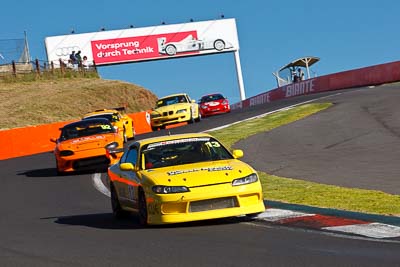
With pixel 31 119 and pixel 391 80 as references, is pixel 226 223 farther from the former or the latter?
pixel 31 119

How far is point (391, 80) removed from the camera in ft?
161

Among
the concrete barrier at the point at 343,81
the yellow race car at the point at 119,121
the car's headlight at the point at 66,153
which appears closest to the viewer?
the car's headlight at the point at 66,153

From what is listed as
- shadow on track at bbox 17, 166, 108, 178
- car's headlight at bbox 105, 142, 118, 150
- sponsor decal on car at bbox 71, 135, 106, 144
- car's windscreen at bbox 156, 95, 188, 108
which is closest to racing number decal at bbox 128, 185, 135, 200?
car's headlight at bbox 105, 142, 118, 150

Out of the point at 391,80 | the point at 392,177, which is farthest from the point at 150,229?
the point at 391,80

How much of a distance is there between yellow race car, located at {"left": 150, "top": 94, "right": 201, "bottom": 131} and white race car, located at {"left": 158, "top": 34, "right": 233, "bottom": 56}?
44389 mm

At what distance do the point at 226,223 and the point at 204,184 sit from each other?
0.61 m

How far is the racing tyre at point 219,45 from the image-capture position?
83250mm

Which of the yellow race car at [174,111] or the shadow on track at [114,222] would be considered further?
the yellow race car at [174,111]

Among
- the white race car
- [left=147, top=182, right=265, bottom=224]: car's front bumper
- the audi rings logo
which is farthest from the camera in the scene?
the audi rings logo

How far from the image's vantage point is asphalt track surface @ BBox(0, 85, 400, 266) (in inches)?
342

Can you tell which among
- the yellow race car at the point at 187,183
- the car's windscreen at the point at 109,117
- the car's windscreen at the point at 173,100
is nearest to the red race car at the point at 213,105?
the car's windscreen at the point at 173,100

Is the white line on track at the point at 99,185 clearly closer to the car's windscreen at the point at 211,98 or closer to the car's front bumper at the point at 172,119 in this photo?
the car's front bumper at the point at 172,119

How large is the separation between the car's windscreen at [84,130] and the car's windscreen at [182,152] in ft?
34.2

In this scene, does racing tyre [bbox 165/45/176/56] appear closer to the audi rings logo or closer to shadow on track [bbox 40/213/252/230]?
the audi rings logo
